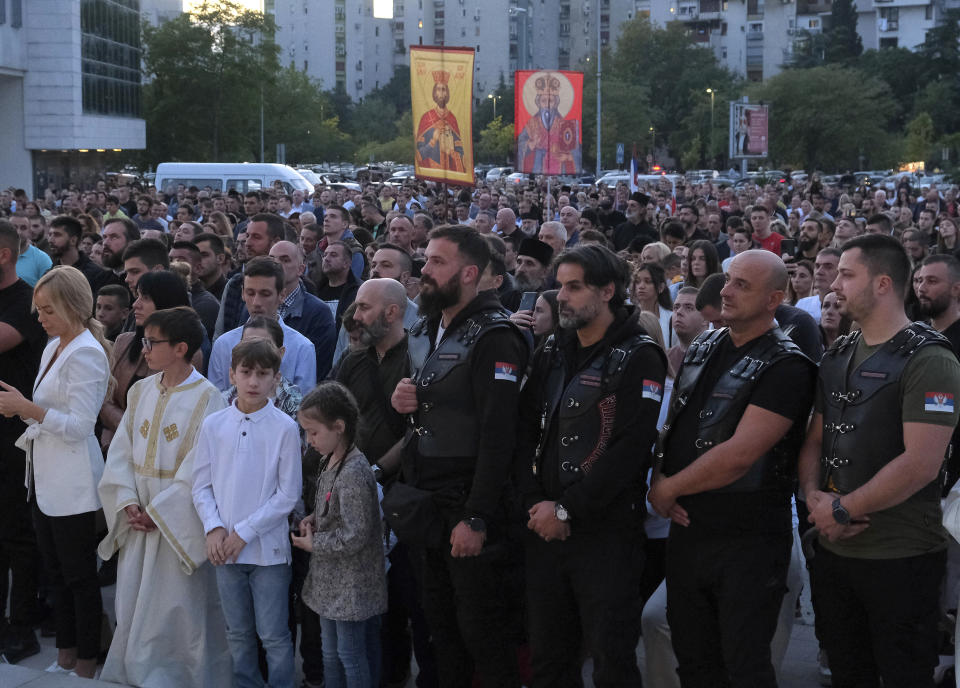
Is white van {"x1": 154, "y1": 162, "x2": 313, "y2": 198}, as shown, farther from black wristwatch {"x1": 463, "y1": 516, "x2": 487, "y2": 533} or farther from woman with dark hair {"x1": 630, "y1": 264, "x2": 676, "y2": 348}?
black wristwatch {"x1": 463, "y1": 516, "x2": 487, "y2": 533}

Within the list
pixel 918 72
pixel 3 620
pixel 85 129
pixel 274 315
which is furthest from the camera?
pixel 918 72

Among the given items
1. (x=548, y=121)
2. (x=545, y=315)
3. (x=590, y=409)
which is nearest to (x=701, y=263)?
(x=545, y=315)

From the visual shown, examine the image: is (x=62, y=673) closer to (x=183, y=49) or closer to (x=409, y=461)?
(x=409, y=461)

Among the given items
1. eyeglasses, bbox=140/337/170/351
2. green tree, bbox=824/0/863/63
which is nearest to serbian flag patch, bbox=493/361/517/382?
eyeglasses, bbox=140/337/170/351

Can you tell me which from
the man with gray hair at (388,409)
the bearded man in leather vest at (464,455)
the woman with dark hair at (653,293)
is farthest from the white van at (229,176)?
the bearded man in leather vest at (464,455)

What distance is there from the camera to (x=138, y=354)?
20.8ft

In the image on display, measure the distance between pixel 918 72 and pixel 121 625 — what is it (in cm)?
9416

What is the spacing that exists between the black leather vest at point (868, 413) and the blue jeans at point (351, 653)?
210 cm

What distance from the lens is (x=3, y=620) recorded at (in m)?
6.23

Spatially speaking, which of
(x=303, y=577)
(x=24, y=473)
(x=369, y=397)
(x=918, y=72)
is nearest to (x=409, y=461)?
(x=369, y=397)

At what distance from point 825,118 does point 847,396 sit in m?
69.6

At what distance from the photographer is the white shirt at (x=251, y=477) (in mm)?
5277

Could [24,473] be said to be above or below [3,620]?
above

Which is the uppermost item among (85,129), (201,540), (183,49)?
(183,49)
